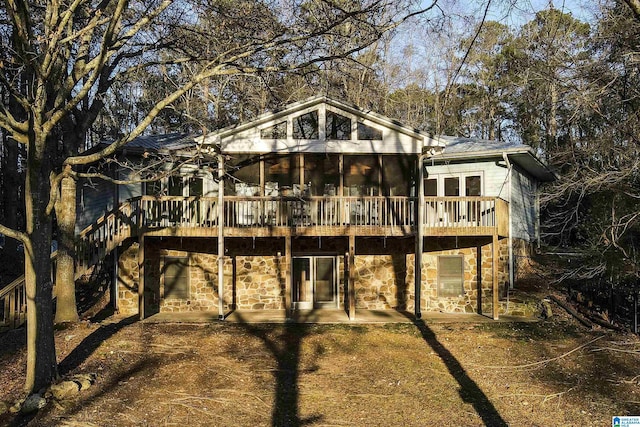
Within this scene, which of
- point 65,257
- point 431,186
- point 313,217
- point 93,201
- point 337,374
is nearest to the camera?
point 337,374

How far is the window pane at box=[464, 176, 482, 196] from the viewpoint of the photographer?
17375 millimetres

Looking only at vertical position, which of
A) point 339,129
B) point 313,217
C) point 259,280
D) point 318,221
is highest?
point 339,129

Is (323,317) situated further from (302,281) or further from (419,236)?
(419,236)

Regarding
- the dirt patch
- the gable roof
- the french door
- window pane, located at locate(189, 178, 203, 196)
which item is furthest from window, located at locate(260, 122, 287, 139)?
the dirt patch

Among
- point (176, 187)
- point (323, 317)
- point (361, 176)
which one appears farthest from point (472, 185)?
point (176, 187)

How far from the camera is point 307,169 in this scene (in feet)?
55.1

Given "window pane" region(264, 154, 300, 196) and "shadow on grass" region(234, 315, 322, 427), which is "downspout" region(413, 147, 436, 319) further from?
"window pane" region(264, 154, 300, 196)

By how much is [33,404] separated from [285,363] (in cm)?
483

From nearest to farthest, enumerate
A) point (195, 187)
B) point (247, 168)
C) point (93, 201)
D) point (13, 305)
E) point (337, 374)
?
point (337, 374)
point (13, 305)
point (247, 168)
point (195, 187)
point (93, 201)

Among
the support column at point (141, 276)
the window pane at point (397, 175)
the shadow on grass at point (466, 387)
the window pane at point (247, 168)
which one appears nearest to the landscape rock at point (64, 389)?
the support column at point (141, 276)

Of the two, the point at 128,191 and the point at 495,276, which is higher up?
the point at 128,191

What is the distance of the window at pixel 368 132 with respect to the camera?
15.5 m

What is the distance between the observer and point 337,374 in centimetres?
1066

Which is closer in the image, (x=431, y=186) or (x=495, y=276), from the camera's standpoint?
(x=495, y=276)
